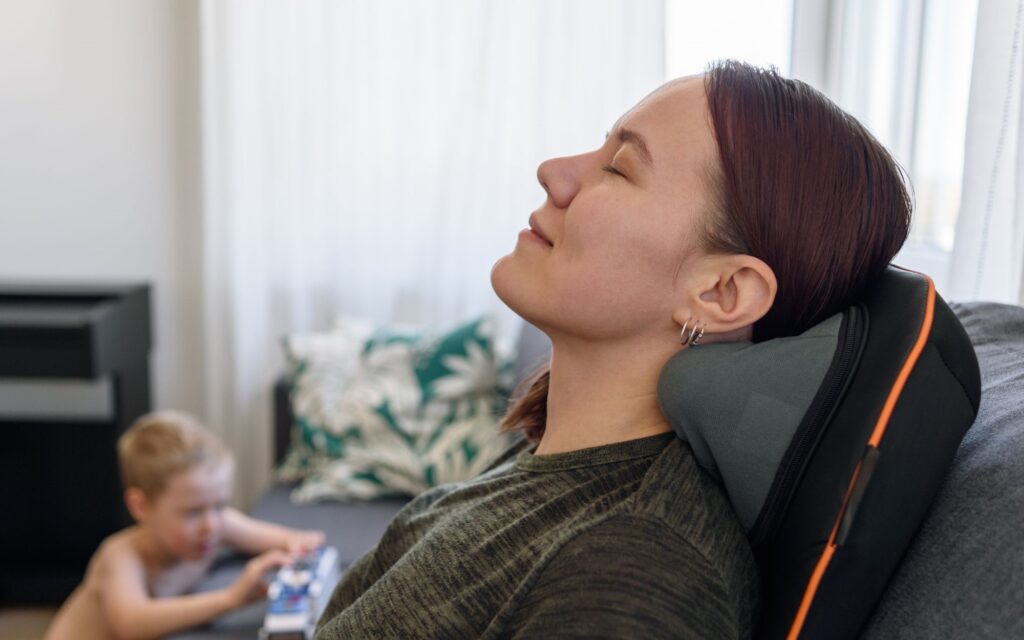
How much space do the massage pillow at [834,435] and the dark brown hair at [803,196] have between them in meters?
0.05

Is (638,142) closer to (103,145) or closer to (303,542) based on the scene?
(303,542)

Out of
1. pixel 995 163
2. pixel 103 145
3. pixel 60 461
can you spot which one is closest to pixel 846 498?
pixel 995 163

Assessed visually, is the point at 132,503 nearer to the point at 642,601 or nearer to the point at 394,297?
the point at 394,297

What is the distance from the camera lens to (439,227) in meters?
2.80

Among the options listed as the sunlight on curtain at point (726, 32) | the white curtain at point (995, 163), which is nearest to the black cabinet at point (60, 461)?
the sunlight on curtain at point (726, 32)

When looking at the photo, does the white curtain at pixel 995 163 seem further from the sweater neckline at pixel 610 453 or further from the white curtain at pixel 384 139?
the white curtain at pixel 384 139

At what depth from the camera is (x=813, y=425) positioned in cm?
81

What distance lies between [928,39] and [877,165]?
105cm

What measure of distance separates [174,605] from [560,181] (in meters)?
1.22

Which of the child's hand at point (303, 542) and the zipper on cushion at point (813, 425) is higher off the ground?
the zipper on cushion at point (813, 425)

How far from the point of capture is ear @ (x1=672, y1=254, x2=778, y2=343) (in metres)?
0.93

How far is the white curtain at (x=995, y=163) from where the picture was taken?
1.30 m

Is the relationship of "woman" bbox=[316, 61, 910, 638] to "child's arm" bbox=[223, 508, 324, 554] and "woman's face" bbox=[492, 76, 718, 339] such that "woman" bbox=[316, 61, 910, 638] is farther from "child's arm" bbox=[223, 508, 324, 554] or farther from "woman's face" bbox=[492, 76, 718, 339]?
"child's arm" bbox=[223, 508, 324, 554]

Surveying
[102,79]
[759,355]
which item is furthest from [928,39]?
[102,79]
